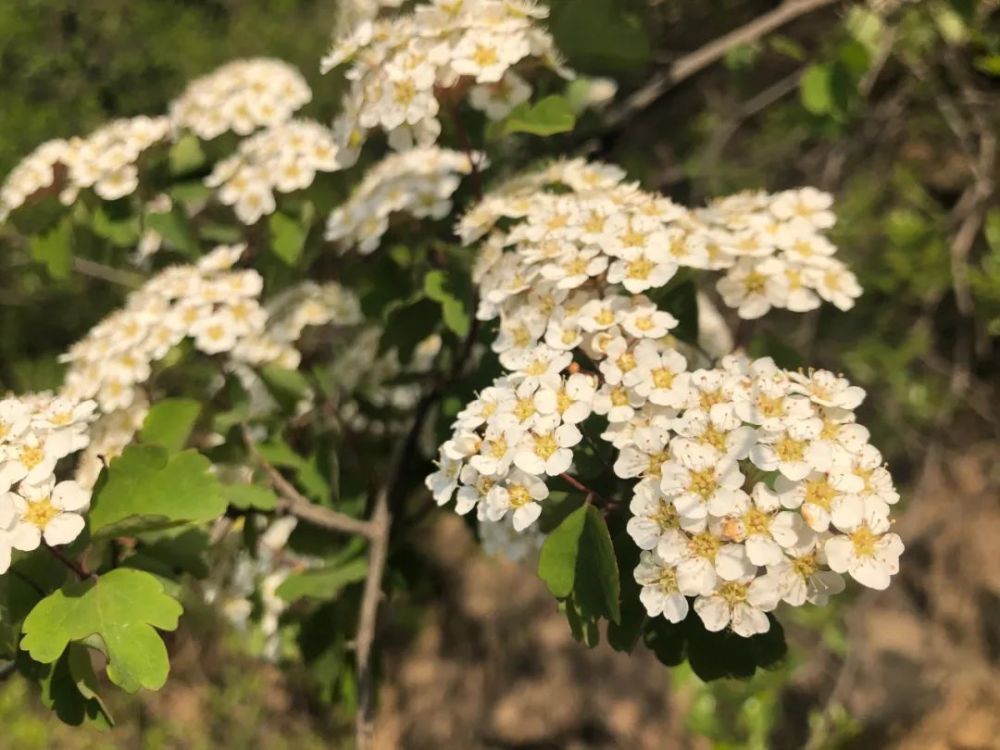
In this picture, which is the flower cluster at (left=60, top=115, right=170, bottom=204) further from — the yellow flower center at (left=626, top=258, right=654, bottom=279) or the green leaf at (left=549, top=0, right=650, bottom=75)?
the yellow flower center at (left=626, top=258, right=654, bottom=279)

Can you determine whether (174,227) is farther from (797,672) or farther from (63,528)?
(797,672)

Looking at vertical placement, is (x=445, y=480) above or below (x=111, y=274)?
above

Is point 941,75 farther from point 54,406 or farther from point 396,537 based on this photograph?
point 54,406

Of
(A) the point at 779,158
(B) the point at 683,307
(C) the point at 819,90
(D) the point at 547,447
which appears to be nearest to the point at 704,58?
(C) the point at 819,90

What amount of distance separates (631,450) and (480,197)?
667mm

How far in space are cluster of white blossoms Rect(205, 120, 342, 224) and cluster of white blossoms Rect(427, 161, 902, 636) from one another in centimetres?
59

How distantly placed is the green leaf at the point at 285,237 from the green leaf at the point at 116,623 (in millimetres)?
739

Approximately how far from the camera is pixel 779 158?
263cm

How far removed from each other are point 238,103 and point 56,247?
0.49m

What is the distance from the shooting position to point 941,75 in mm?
2441

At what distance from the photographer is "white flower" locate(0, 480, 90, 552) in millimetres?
976

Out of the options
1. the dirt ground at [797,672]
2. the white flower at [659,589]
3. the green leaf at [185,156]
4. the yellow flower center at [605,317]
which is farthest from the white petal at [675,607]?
the green leaf at [185,156]

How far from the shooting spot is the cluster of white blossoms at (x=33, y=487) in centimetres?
97

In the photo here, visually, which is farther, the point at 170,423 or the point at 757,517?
the point at 170,423
